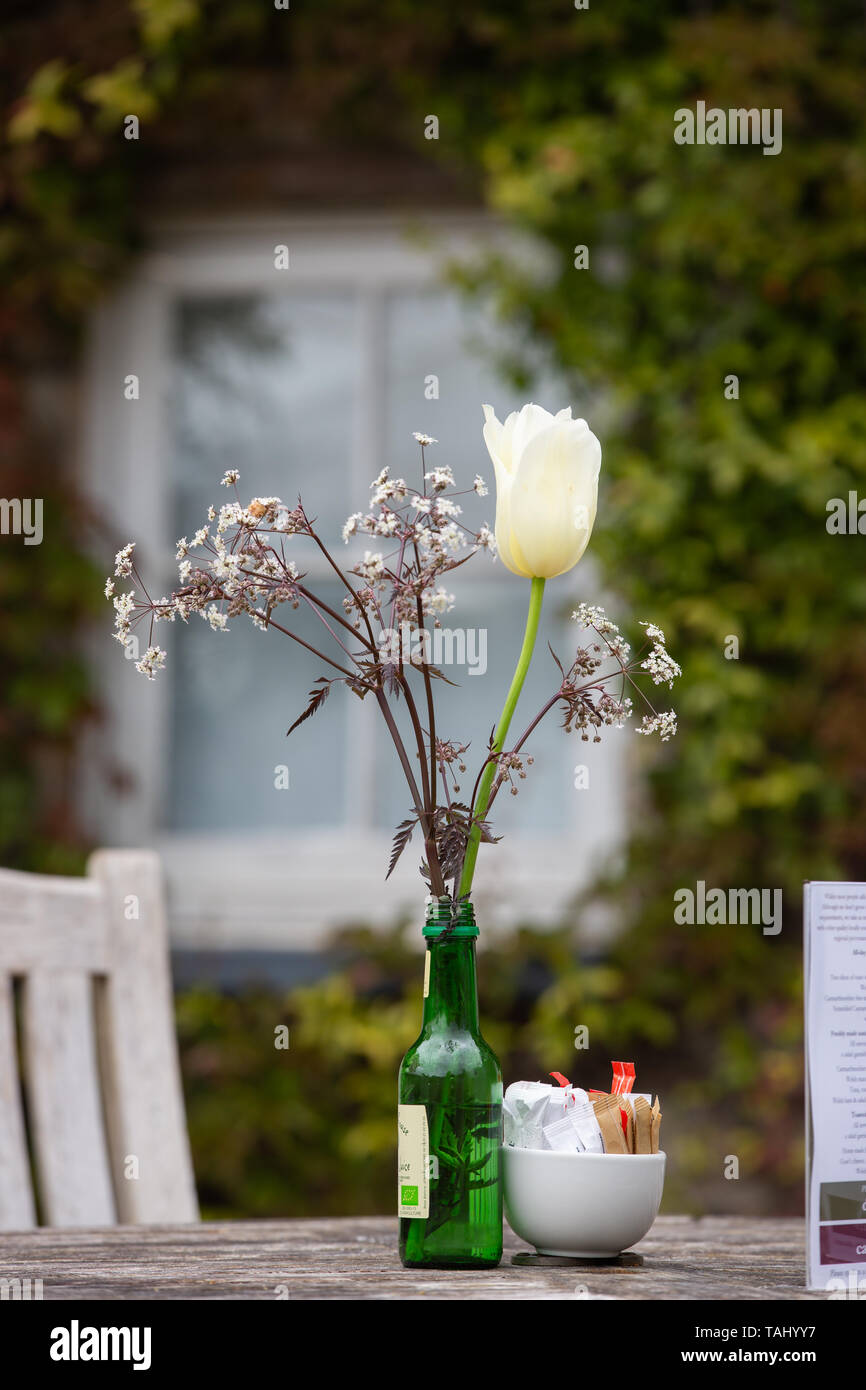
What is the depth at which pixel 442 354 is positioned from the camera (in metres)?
3.28

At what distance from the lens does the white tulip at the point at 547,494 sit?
0.93m

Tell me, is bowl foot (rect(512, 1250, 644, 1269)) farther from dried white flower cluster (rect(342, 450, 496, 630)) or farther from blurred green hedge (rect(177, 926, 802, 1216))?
blurred green hedge (rect(177, 926, 802, 1216))

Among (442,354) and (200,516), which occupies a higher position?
(442,354)

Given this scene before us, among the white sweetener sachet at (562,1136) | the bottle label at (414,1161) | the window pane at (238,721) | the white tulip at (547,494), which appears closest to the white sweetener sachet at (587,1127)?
the white sweetener sachet at (562,1136)

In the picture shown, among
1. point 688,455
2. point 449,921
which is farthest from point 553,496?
point 688,455

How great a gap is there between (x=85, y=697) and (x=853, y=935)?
251cm

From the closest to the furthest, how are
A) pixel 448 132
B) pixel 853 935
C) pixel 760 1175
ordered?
pixel 853 935 < pixel 760 1175 < pixel 448 132

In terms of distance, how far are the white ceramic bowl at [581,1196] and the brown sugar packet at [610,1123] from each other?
0.05 feet

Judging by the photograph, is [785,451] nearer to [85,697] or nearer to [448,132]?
[448,132]

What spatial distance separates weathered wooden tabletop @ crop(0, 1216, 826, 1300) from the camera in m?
0.83

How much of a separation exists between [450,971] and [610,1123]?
0.49 ft

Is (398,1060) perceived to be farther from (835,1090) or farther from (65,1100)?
(835,1090)
